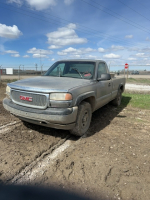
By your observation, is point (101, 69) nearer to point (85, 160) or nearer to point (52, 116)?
point (52, 116)

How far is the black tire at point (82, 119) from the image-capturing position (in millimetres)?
3314

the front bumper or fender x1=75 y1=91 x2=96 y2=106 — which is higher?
fender x1=75 y1=91 x2=96 y2=106

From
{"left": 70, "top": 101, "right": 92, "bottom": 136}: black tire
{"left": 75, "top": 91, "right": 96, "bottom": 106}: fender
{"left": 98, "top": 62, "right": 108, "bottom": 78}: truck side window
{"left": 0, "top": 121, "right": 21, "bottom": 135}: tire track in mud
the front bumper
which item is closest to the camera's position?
the front bumper

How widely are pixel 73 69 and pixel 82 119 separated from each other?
159 centimetres

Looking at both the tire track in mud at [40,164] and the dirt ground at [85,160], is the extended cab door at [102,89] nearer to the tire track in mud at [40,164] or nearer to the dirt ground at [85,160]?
the dirt ground at [85,160]

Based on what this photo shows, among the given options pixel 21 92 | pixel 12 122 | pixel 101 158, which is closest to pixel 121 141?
pixel 101 158

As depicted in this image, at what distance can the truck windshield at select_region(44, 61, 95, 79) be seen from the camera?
4.17 m

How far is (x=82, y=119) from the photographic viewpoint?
353 centimetres

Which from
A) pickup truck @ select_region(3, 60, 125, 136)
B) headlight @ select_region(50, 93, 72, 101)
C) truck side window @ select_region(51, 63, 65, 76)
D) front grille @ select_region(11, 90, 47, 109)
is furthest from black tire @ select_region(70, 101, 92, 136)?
truck side window @ select_region(51, 63, 65, 76)

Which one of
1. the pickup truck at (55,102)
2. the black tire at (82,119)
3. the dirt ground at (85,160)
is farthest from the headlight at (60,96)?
the dirt ground at (85,160)

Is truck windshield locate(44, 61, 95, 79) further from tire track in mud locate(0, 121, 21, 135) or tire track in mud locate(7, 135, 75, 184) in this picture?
tire track in mud locate(7, 135, 75, 184)

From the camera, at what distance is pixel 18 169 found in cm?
243

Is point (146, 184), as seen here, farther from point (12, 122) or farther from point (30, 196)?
point (12, 122)

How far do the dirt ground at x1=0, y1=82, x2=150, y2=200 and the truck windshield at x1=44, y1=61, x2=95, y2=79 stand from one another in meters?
1.48
